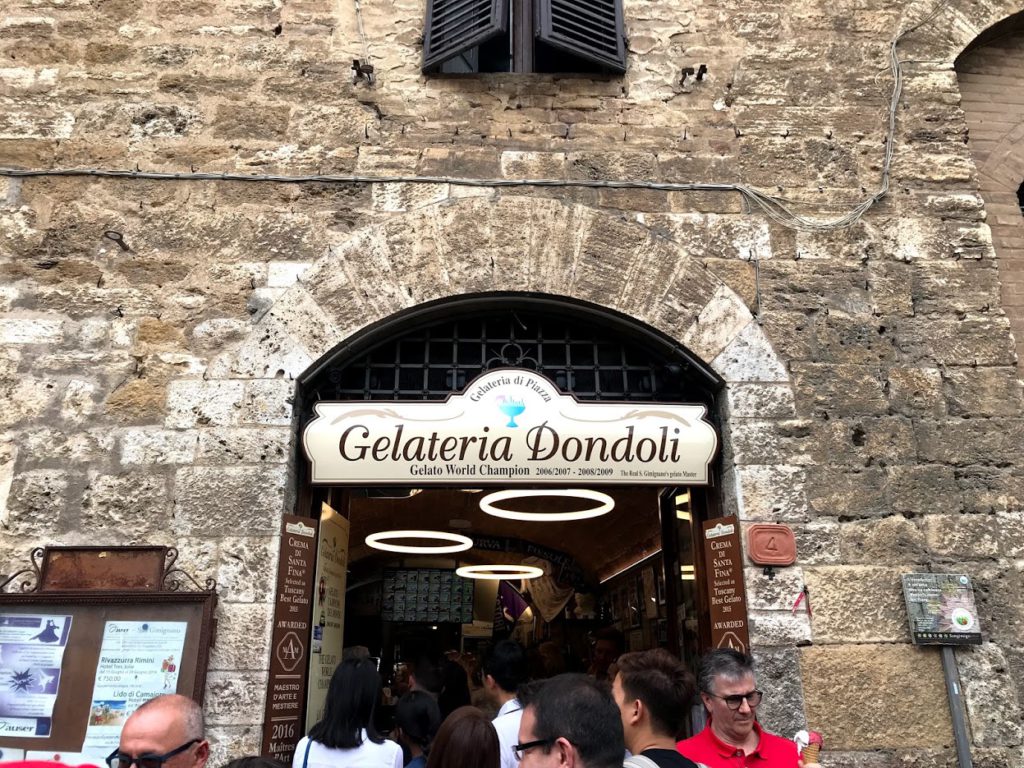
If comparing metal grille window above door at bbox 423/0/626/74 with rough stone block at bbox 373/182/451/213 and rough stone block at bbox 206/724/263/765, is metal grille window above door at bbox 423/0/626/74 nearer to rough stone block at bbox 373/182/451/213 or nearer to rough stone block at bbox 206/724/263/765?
rough stone block at bbox 373/182/451/213

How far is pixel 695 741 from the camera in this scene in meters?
2.77

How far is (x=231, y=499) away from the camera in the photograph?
384 centimetres

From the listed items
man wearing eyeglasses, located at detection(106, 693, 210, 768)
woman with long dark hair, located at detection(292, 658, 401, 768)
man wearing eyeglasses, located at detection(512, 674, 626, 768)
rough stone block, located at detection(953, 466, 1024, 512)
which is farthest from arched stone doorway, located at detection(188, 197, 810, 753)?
man wearing eyeglasses, located at detection(512, 674, 626, 768)

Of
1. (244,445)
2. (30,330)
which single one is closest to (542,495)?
(244,445)

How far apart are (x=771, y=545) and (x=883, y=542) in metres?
0.57

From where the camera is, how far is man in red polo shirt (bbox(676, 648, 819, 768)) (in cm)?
264

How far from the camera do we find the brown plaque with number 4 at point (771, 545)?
3.81 m

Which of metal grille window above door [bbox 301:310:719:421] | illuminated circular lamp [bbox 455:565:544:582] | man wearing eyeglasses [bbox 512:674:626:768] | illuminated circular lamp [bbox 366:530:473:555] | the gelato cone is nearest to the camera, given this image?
man wearing eyeglasses [bbox 512:674:626:768]

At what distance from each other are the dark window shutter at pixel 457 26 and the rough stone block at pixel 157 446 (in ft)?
8.09

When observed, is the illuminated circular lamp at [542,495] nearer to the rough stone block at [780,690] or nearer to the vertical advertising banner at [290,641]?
the vertical advertising banner at [290,641]

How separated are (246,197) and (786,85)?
3.17 meters

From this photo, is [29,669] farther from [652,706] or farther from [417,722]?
[652,706]

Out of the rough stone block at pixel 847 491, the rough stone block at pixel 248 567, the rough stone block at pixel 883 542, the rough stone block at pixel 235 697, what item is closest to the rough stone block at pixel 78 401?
the rough stone block at pixel 248 567

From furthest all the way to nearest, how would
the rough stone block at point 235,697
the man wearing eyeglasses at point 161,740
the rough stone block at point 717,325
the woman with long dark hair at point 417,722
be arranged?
the rough stone block at point 717,325 < the woman with long dark hair at point 417,722 < the rough stone block at point 235,697 < the man wearing eyeglasses at point 161,740
